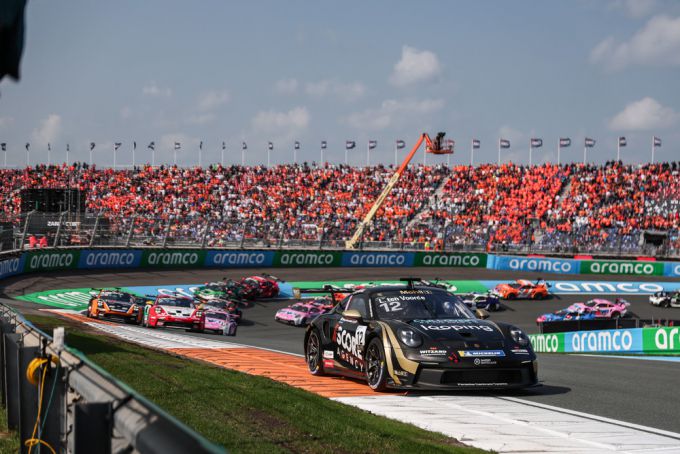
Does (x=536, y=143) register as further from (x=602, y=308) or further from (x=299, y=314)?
(x=299, y=314)

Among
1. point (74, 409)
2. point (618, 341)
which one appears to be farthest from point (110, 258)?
point (74, 409)

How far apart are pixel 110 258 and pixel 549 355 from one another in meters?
30.3

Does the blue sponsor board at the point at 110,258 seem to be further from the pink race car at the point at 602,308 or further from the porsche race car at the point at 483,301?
the pink race car at the point at 602,308

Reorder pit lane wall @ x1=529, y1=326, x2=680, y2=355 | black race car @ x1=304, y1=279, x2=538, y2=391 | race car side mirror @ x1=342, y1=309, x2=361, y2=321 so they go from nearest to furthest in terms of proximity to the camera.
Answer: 1. black race car @ x1=304, y1=279, x2=538, y2=391
2. race car side mirror @ x1=342, y1=309, x2=361, y2=321
3. pit lane wall @ x1=529, y1=326, x2=680, y2=355

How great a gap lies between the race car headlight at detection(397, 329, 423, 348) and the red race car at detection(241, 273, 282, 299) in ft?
104

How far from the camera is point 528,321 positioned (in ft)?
130

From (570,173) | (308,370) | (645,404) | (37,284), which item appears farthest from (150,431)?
(570,173)

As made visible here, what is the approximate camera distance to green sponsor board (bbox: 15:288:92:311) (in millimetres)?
34312

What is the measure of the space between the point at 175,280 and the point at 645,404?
35732 mm

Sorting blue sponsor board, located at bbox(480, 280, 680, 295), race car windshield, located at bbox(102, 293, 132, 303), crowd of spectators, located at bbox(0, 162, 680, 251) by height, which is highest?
crowd of spectators, located at bbox(0, 162, 680, 251)

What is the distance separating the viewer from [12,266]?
3619 centimetres

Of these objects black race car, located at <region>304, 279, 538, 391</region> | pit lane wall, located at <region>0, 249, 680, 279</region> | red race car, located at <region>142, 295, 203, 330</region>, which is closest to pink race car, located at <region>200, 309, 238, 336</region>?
red race car, located at <region>142, 295, 203, 330</region>

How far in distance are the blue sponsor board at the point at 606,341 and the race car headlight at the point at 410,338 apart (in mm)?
13116

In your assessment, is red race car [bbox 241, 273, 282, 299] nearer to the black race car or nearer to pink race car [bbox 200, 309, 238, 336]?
pink race car [bbox 200, 309, 238, 336]
